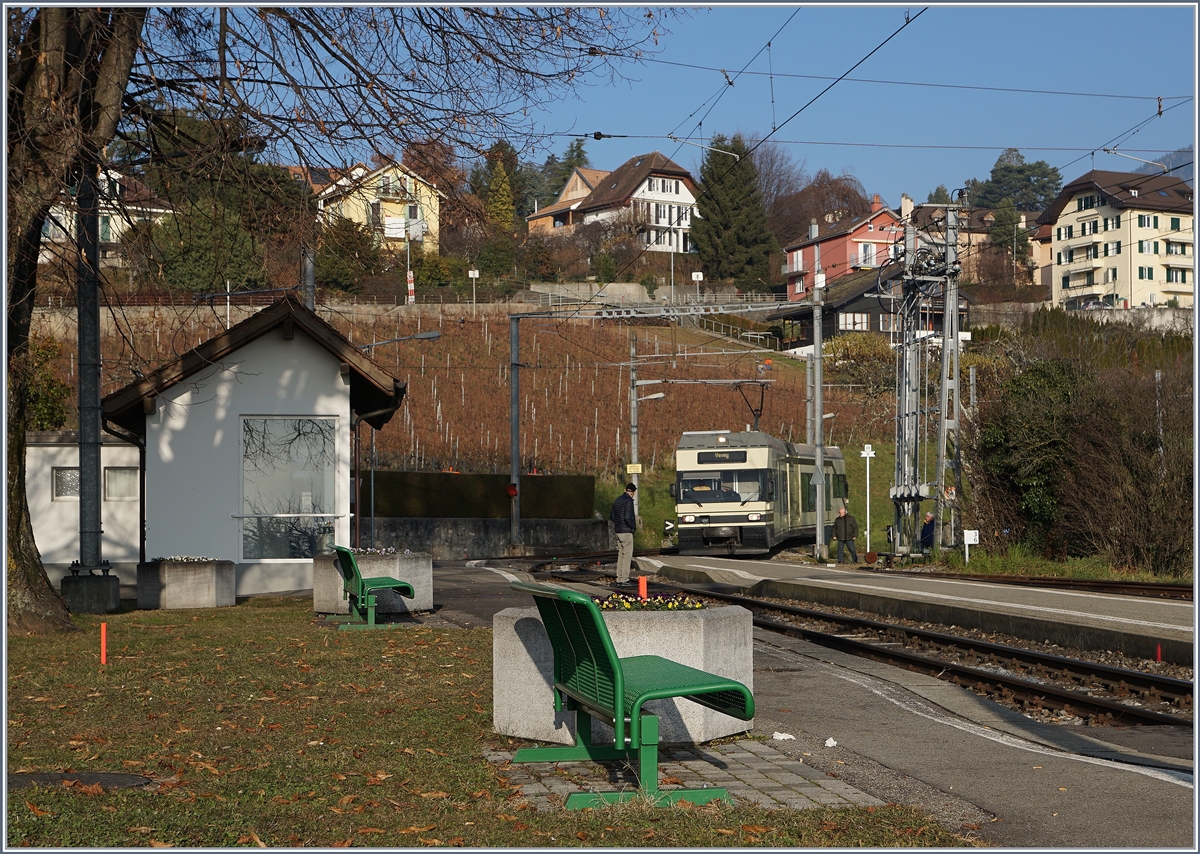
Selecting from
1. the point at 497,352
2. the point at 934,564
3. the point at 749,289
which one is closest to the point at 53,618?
the point at 934,564

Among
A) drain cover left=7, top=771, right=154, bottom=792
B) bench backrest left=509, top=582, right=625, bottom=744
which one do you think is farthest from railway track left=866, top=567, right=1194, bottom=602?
drain cover left=7, top=771, right=154, bottom=792

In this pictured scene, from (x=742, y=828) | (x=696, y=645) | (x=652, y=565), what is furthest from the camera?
(x=652, y=565)

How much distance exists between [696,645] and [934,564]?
24.8 m

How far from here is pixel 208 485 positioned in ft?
69.6

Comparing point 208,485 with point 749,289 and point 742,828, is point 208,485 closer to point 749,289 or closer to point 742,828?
point 742,828

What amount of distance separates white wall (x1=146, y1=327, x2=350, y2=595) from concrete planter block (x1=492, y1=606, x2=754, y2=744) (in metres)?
13.9

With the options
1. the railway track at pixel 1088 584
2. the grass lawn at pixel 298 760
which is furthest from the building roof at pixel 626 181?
the grass lawn at pixel 298 760

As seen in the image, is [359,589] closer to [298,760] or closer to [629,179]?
[298,760]

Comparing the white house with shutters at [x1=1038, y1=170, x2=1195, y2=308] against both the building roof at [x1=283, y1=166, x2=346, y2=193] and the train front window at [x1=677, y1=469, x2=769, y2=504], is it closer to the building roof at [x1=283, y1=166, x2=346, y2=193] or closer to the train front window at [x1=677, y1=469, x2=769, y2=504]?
the train front window at [x1=677, y1=469, x2=769, y2=504]

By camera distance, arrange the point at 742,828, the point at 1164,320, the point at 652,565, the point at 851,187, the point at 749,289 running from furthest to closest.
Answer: the point at 851,187 → the point at 749,289 → the point at 1164,320 → the point at 652,565 → the point at 742,828

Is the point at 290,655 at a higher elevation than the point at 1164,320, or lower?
lower

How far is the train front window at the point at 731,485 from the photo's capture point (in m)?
36.8

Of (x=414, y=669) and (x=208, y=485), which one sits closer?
(x=414, y=669)

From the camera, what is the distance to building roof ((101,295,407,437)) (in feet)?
67.9
